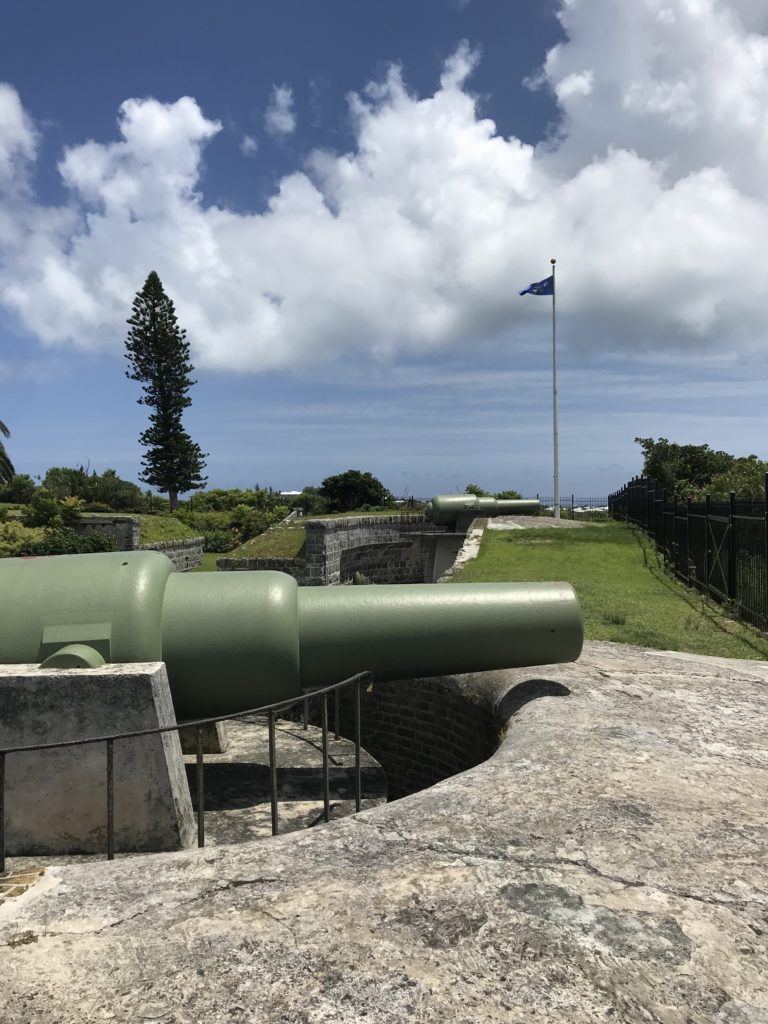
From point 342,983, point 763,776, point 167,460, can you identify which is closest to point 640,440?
point 167,460

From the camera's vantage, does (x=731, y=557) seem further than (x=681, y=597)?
No

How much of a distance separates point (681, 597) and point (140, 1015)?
9855 millimetres

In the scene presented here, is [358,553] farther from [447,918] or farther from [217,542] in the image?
[447,918]

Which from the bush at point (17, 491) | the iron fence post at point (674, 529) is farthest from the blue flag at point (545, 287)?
the bush at point (17, 491)

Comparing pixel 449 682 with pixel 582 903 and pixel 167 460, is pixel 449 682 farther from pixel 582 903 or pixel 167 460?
pixel 167 460

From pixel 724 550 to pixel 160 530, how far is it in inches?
797

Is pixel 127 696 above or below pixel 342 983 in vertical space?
above

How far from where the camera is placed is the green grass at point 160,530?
24.6 meters

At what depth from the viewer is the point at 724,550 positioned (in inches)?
393

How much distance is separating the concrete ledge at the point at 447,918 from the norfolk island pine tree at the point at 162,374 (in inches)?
1334

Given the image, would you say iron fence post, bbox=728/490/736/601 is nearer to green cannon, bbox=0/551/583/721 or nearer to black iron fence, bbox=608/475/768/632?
black iron fence, bbox=608/475/768/632

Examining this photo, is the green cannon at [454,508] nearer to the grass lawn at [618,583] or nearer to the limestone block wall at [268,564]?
the grass lawn at [618,583]

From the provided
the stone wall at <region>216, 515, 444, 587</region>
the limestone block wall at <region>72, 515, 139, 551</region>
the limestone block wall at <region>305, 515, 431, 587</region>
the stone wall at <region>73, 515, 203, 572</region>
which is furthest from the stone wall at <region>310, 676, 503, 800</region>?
the limestone block wall at <region>72, 515, 139, 551</region>

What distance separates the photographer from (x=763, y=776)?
342 centimetres
